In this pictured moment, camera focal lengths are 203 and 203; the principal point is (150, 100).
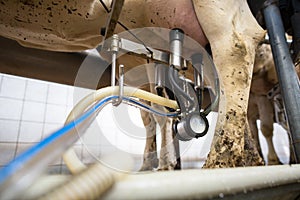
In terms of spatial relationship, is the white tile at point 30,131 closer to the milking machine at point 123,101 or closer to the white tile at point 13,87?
the white tile at point 13,87

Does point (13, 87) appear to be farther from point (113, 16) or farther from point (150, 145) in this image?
point (113, 16)

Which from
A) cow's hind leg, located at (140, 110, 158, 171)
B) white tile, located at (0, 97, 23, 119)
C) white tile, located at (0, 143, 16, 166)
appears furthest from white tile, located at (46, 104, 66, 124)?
cow's hind leg, located at (140, 110, 158, 171)

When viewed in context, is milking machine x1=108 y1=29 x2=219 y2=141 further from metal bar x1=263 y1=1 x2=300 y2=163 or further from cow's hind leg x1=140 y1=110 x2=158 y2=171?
cow's hind leg x1=140 y1=110 x2=158 y2=171

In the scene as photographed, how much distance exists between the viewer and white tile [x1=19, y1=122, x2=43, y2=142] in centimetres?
161

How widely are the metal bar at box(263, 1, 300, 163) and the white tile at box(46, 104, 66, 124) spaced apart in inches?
65.4

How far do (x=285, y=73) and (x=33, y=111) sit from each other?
176 centimetres

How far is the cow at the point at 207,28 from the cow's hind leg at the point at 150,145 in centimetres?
57

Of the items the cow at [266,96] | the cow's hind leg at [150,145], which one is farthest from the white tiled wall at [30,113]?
the cow at [266,96]

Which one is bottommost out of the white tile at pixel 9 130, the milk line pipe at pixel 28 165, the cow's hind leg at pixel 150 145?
the milk line pipe at pixel 28 165

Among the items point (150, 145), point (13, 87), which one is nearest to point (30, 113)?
point (13, 87)

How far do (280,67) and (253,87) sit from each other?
1.00m

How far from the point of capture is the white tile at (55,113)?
175cm

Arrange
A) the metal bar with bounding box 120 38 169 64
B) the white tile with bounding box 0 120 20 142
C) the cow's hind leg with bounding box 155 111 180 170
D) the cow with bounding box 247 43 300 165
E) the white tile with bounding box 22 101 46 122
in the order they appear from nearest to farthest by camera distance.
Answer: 1. the metal bar with bounding box 120 38 169 64
2. the cow's hind leg with bounding box 155 111 180 170
3. the cow with bounding box 247 43 300 165
4. the white tile with bounding box 0 120 20 142
5. the white tile with bounding box 22 101 46 122

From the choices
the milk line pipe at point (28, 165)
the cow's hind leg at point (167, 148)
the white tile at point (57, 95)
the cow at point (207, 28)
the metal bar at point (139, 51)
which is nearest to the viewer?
the milk line pipe at point (28, 165)
